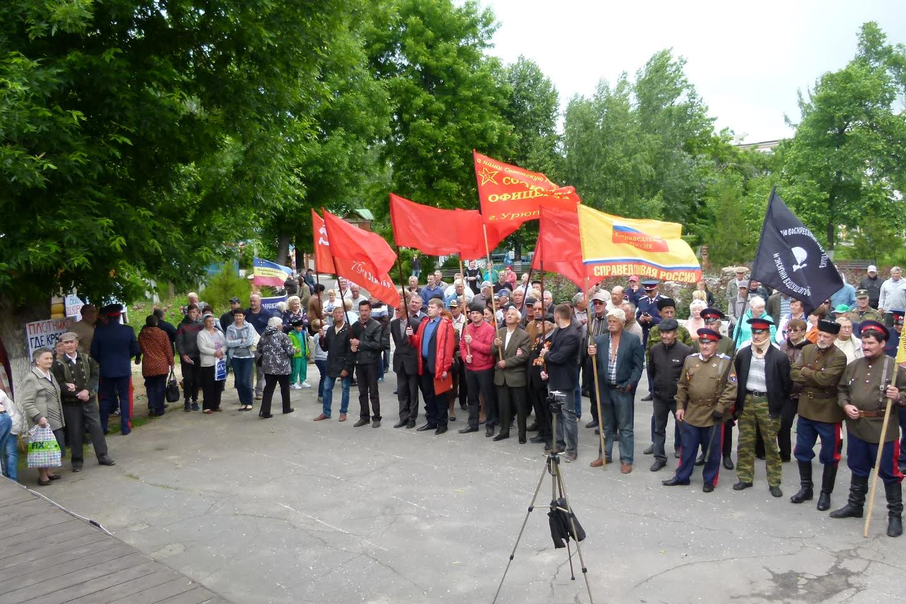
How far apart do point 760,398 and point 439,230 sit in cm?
531

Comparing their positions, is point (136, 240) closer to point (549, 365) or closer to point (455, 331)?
point (455, 331)

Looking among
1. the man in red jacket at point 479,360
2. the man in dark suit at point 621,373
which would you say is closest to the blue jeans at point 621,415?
the man in dark suit at point 621,373

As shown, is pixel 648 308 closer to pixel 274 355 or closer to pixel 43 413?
pixel 274 355

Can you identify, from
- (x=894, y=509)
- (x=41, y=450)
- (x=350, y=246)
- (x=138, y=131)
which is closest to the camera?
(x=894, y=509)

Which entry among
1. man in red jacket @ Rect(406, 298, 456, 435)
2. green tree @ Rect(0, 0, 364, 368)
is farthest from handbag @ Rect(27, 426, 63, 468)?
man in red jacket @ Rect(406, 298, 456, 435)

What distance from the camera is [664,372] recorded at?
9.12 meters

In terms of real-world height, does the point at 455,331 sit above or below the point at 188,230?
below

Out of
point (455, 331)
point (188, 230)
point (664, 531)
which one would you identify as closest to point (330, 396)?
point (455, 331)

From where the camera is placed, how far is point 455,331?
1192cm

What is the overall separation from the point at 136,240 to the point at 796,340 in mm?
9008

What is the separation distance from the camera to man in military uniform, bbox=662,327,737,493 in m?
8.32

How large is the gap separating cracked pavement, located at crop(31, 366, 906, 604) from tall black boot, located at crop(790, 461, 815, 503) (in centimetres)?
16

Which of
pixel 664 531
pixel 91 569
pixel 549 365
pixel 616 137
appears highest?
pixel 616 137

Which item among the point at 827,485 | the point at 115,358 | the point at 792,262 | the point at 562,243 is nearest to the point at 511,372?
the point at 562,243
